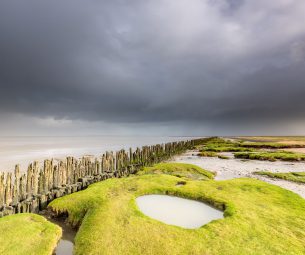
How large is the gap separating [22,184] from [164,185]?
572cm

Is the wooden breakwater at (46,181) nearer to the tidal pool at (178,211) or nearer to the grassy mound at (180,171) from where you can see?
the grassy mound at (180,171)

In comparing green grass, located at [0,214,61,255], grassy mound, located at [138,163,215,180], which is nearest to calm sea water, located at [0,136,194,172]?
grassy mound, located at [138,163,215,180]

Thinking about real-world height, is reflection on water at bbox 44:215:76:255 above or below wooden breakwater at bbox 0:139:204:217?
below

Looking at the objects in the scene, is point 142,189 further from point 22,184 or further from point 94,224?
point 22,184

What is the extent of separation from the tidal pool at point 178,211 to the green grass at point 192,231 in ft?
1.14

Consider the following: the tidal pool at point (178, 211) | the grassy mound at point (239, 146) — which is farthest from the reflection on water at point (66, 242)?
the grassy mound at point (239, 146)

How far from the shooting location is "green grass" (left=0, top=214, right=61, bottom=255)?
218 inches

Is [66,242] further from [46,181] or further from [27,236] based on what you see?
[46,181]

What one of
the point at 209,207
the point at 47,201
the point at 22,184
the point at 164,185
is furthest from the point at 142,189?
the point at 22,184

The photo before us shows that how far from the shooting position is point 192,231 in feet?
20.0

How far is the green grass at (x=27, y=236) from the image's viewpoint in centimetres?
555

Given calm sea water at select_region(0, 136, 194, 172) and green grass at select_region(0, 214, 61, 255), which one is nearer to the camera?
green grass at select_region(0, 214, 61, 255)

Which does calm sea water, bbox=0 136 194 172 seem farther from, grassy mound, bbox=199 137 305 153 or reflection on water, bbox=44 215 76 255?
grassy mound, bbox=199 137 305 153

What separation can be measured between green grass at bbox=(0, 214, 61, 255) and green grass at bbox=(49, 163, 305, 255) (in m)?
0.72
